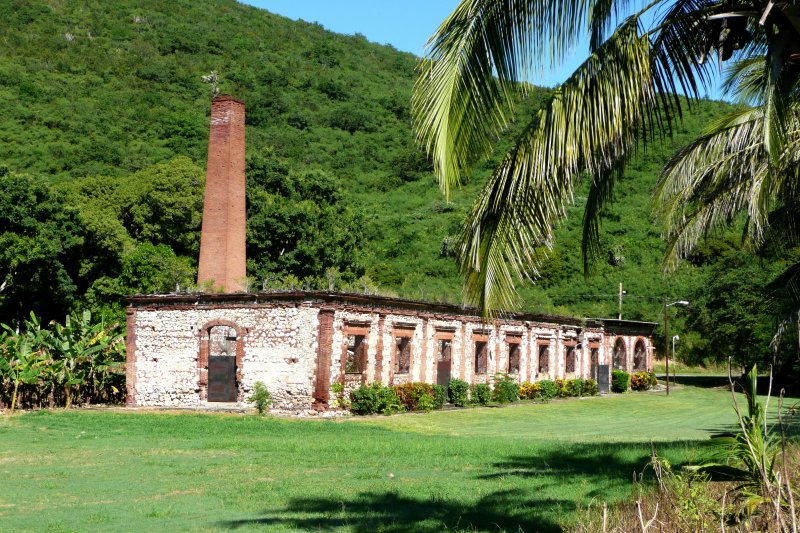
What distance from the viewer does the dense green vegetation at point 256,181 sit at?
1860 inches

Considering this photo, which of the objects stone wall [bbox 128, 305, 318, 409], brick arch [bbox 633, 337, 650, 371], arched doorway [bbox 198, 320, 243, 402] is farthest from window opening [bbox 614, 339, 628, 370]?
stone wall [bbox 128, 305, 318, 409]

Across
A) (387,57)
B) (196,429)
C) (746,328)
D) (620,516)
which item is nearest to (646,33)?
(620,516)

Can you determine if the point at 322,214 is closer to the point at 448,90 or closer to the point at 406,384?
the point at 406,384

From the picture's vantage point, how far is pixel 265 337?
87.2 ft

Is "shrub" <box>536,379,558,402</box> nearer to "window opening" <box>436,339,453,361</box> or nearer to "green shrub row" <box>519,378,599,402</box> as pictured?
"green shrub row" <box>519,378,599,402</box>

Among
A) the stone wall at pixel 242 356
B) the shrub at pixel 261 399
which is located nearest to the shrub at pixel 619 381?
the stone wall at pixel 242 356

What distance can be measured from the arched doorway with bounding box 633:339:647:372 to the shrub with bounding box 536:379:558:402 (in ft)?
40.3

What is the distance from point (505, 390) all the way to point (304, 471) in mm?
20850

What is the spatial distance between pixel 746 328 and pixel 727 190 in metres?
36.5

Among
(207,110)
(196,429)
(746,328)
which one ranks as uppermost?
(207,110)

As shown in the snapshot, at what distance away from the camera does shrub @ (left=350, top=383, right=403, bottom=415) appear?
26.7m

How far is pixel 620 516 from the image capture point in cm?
659

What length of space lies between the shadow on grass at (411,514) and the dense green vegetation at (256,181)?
8.59 meters

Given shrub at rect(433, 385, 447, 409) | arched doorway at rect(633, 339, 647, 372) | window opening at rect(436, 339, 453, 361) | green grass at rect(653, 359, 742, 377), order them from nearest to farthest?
1. shrub at rect(433, 385, 447, 409)
2. window opening at rect(436, 339, 453, 361)
3. arched doorway at rect(633, 339, 647, 372)
4. green grass at rect(653, 359, 742, 377)
